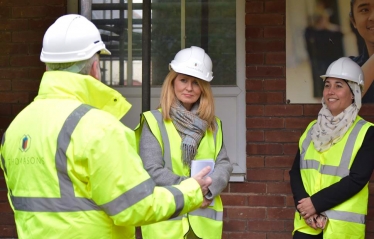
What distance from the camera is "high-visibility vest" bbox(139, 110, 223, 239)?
151 inches

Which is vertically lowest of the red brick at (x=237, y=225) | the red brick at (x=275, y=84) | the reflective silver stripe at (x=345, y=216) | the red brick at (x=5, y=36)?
the red brick at (x=237, y=225)

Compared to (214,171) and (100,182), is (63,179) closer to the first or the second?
(100,182)

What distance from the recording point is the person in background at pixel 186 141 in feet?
12.6

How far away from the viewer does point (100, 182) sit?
244cm

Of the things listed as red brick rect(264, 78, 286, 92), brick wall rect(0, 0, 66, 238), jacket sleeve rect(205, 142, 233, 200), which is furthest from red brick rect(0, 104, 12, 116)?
jacket sleeve rect(205, 142, 233, 200)

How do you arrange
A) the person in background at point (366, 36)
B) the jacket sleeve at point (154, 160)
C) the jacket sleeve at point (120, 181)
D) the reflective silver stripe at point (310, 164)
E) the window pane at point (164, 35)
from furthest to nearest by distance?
the window pane at point (164, 35), the person in background at point (366, 36), the reflective silver stripe at point (310, 164), the jacket sleeve at point (154, 160), the jacket sleeve at point (120, 181)

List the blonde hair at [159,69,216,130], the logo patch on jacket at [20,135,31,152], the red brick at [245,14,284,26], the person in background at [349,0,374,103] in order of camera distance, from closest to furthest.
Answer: the logo patch on jacket at [20,135,31,152], the blonde hair at [159,69,216,130], the person in background at [349,0,374,103], the red brick at [245,14,284,26]

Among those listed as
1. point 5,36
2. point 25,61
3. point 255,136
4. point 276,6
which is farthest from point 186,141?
point 5,36

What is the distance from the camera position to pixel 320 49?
17.3 ft

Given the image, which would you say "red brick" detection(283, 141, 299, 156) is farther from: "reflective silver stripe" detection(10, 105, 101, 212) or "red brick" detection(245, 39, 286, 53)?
"reflective silver stripe" detection(10, 105, 101, 212)

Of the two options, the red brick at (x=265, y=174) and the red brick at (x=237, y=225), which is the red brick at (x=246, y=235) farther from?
the red brick at (x=265, y=174)

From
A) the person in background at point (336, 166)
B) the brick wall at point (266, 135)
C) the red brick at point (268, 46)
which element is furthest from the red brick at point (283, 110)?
the person in background at point (336, 166)

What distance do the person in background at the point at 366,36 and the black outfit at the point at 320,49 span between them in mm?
153

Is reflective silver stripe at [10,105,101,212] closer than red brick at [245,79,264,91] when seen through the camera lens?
Yes
